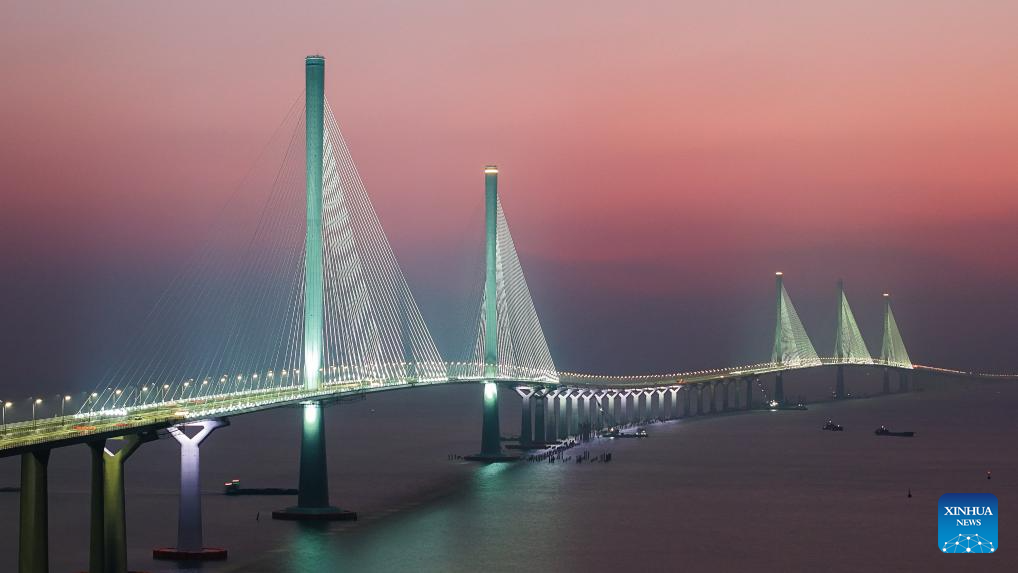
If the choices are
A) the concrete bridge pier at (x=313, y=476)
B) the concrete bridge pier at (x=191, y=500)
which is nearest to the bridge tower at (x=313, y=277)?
the concrete bridge pier at (x=313, y=476)

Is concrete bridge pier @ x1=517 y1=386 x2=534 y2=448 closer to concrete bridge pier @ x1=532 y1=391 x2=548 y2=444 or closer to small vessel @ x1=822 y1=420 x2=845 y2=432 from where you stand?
concrete bridge pier @ x1=532 y1=391 x2=548 y2=444

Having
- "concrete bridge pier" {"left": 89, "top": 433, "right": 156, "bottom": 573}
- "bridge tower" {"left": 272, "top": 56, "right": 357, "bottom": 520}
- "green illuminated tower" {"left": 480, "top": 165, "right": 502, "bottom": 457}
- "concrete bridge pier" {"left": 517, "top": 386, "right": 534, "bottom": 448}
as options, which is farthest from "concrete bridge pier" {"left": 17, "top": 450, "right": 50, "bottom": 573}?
"concrete bridge pier" {"left": 517, "top": 386, "right": 534, "bottom": 448}

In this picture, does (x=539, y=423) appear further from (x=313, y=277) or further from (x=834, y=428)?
(x=313, y=277)

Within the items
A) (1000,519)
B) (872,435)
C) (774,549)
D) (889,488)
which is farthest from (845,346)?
Result: (774,549)

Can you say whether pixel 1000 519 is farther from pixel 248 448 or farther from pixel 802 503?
pixel 248 448

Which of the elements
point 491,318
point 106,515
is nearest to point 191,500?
point 106,515

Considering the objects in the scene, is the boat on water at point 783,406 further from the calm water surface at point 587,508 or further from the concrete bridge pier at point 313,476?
the concrete bridge pier at point 313,476
